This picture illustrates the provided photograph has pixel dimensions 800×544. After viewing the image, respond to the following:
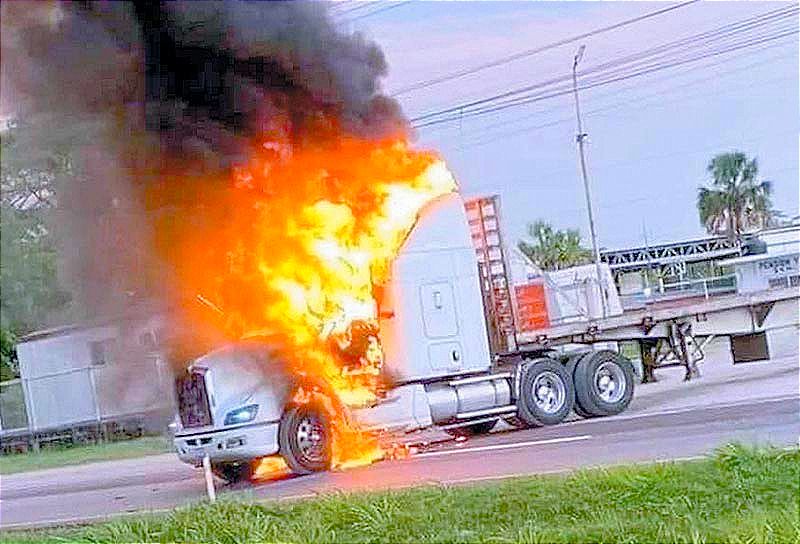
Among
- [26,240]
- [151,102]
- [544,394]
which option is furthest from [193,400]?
[544,394]

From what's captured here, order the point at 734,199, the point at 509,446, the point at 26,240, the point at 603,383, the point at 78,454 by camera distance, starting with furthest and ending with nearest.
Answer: the point at 603,383
the point at 734,199
the point at 509,446
the point at 78,454
the point at 26,240

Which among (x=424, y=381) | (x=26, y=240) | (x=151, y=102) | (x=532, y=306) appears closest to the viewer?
(x=26, y=240)

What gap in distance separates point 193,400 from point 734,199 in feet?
17.3

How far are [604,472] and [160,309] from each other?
234cm

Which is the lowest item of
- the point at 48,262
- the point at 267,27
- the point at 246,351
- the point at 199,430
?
the point at 199,430

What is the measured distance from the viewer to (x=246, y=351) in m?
6.12

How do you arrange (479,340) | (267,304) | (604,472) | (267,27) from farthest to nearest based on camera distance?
(479,340)
(267,304)
(604,472)
(267,27)

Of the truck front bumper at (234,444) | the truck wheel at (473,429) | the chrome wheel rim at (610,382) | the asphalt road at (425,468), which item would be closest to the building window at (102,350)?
the asphalt road at (425,468)

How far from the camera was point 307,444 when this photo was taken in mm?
7828

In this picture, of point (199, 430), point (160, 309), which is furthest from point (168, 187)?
point (199, 430)

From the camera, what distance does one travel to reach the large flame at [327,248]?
5.37 metres

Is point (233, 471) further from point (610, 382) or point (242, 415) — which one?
point (610, 382)

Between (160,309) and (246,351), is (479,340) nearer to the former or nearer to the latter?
(246,351)

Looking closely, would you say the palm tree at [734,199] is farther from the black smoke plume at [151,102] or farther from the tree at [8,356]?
the tree at [8,356]
